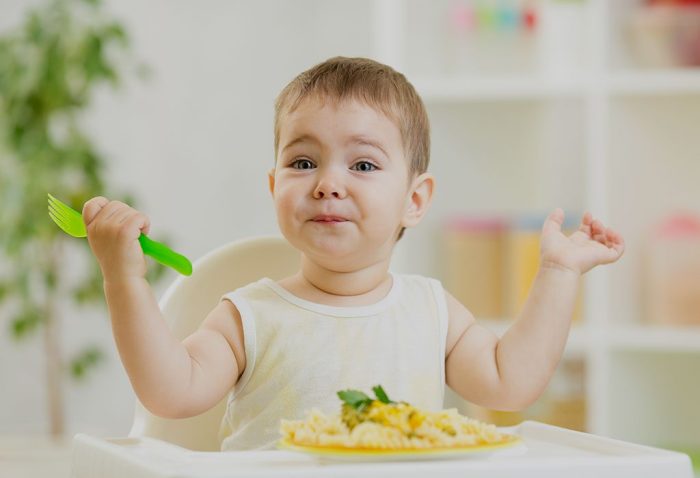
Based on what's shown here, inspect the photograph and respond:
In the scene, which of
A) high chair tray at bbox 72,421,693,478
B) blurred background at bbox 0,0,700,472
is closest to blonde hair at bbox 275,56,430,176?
high chair tray at bbox 72,421,693,478

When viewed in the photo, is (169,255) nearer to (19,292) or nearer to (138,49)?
(19,292)

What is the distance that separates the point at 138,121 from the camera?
11.0 feet

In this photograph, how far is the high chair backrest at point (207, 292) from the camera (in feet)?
4.09

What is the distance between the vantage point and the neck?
1141 mm

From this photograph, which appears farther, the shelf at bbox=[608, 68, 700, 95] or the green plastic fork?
the shelf at bbox=[608, 68, 700, 95]

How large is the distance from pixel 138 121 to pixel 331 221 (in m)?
2.35

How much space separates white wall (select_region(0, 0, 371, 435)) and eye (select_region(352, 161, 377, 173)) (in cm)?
224

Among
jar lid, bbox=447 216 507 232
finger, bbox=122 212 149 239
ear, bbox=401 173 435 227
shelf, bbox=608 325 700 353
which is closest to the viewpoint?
finger, bbox=122 212 149 239

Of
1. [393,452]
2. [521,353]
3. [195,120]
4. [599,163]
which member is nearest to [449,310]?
[521,353]

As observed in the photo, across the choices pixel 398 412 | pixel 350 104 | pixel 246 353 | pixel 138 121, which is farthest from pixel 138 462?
pixel 138 121

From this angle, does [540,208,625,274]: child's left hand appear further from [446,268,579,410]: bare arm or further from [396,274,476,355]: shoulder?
[396,274,476,355]: shoulder

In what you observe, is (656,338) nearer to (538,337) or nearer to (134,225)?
(538,337)

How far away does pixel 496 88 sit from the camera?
2613 millimetres

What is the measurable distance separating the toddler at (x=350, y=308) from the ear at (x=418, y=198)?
0.12 feet
